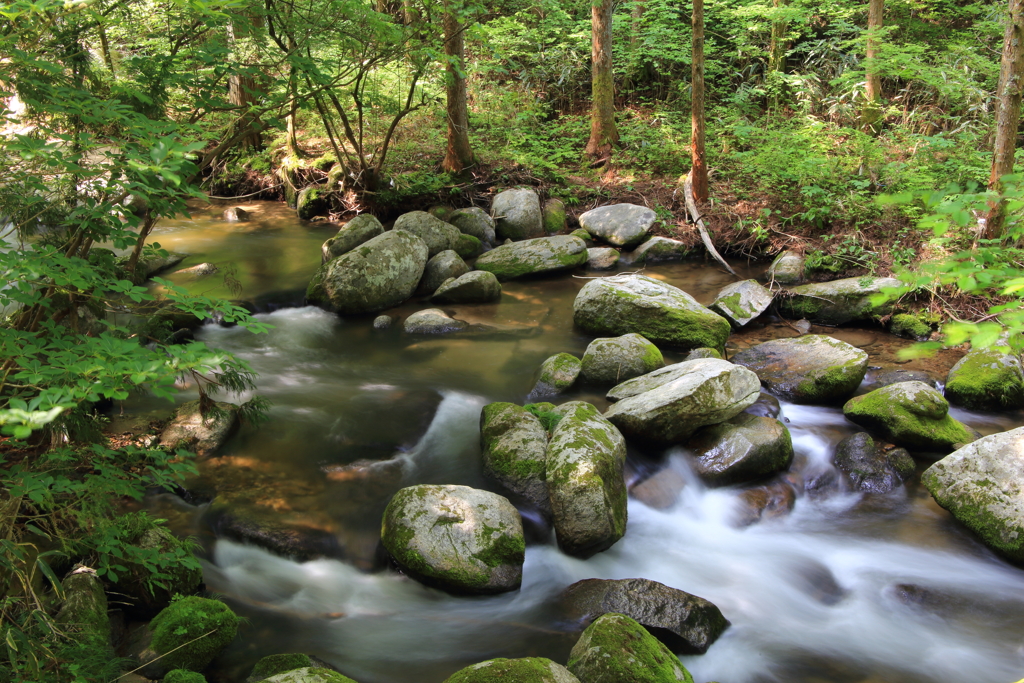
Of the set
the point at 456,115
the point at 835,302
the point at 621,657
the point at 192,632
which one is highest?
the point at 456,115

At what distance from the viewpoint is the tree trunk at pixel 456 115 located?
10.3 metres

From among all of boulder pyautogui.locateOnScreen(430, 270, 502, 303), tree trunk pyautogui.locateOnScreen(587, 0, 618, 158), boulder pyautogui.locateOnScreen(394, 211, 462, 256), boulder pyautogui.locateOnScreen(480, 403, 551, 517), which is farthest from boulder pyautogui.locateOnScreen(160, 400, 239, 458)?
tree trunk pyautogui.locateOnScreen(587, 0, 618, 158)

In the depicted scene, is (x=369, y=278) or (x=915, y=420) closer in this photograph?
(x=915, y=420)

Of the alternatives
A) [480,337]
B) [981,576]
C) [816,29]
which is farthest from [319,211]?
[816,29]

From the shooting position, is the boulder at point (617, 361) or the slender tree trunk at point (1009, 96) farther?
the slender tree trunk at point (1009, 96)

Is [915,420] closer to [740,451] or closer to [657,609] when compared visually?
[740,451]

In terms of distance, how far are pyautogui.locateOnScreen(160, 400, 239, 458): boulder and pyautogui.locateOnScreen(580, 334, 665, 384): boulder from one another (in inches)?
142

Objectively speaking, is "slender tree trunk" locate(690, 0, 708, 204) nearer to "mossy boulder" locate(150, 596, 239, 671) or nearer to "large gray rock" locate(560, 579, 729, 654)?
"large gray rock" locate(560, 579, 729, 654)

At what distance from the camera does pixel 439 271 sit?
9.28 m

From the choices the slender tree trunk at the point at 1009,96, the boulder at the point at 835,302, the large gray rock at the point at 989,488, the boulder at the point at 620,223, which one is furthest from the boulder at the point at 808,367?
the boulder at the point at 620,223

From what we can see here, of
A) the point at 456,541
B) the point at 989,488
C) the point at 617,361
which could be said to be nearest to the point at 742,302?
the point at 617,361

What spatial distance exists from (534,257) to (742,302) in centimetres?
328

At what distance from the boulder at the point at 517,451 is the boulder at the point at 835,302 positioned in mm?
4858

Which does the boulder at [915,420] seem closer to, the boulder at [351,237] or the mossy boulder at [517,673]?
the mossy boulder at [517,673]
